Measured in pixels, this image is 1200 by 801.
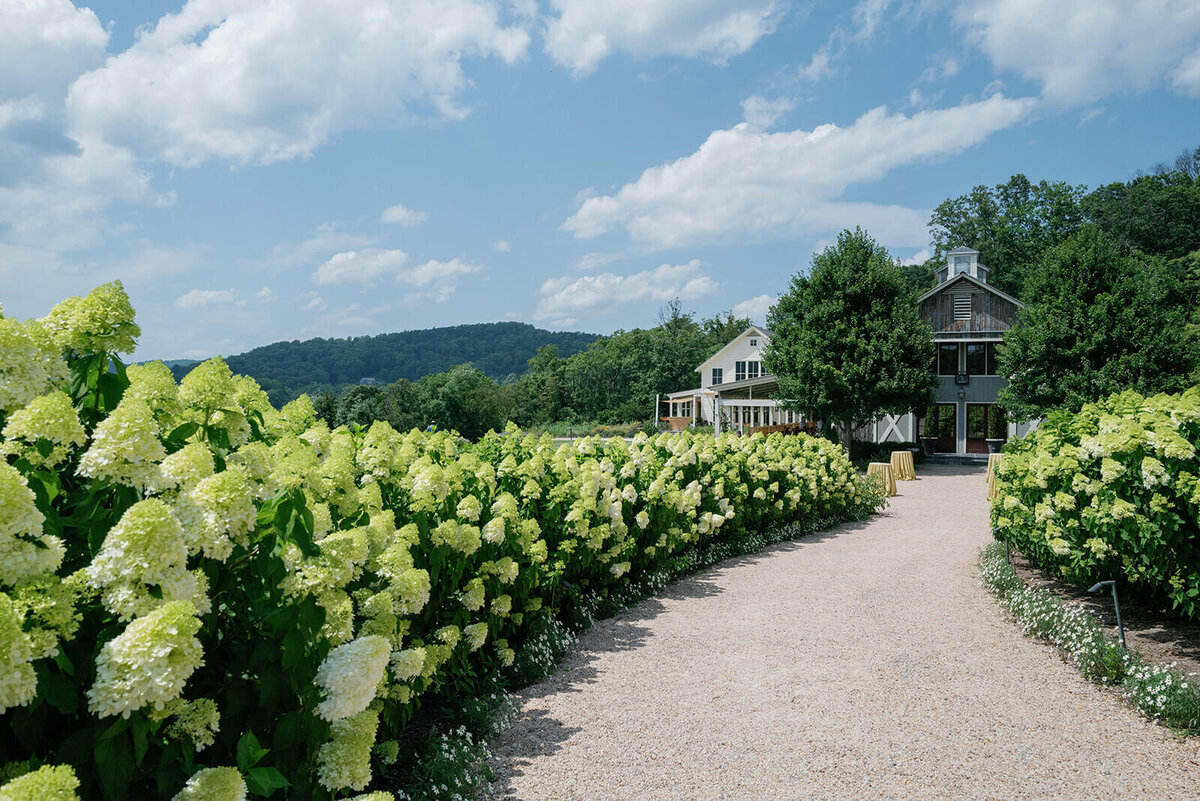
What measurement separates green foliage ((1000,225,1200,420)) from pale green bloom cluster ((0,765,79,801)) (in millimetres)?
23118

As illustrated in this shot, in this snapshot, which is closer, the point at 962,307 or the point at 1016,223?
the point at 962,307

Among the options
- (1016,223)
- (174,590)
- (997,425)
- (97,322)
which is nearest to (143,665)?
(174,590)

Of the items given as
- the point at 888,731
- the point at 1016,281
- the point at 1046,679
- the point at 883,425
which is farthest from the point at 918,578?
the point at 1016,281

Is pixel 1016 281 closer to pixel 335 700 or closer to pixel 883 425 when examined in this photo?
pixel 883 425

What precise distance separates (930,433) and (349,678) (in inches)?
1152

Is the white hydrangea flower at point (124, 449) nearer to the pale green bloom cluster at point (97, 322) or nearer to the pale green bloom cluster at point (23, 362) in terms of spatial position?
the pale green bloom cluster at point (23, 362)

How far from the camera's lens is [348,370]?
108375 millimetres

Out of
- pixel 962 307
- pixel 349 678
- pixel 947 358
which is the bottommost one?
pixel 349 678

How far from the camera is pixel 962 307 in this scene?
28062 mm

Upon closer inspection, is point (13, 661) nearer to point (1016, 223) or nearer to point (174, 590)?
point (174, 590)

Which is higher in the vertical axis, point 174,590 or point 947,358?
point 947,358

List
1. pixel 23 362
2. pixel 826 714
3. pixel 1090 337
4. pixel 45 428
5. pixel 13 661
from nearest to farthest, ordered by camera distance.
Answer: pixel 13 661
pixel 45 428
pixel 23 362
pixel 826 714
pixel 1090 337

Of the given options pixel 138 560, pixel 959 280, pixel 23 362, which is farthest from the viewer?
pixel 959 280

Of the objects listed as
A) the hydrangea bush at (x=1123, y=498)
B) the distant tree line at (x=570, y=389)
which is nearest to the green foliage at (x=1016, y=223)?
the distant tree line at (x=570, y=389)
